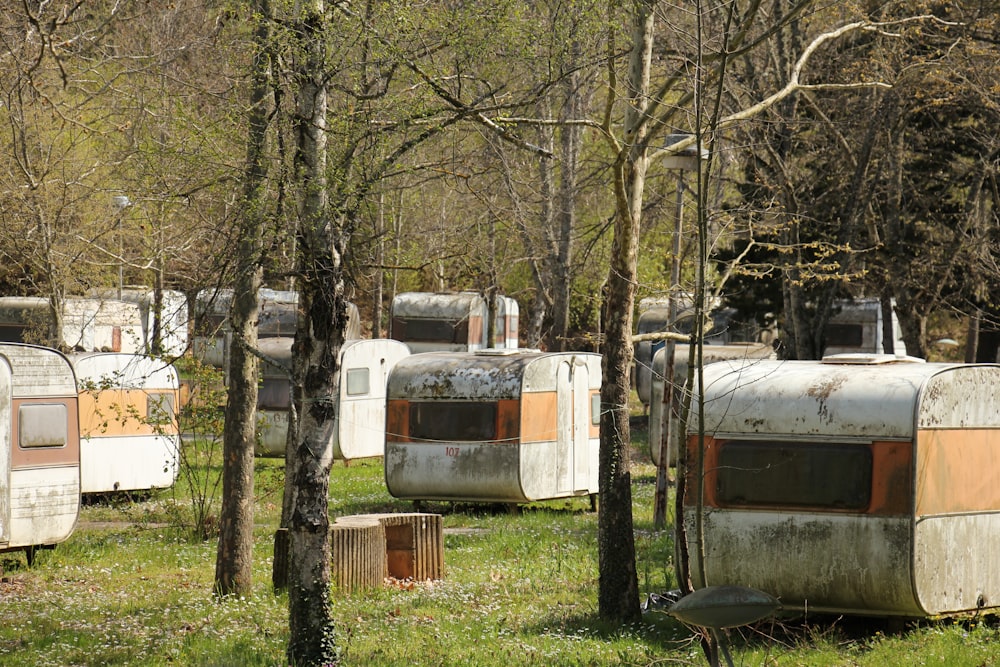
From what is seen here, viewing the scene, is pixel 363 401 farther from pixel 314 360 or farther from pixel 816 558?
pixel 314 360

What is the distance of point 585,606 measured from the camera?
37.7 feet

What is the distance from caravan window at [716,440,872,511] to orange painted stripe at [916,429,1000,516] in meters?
0.44

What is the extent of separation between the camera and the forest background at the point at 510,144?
8680 millimetres

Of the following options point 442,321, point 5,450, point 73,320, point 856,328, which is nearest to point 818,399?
point 5,450

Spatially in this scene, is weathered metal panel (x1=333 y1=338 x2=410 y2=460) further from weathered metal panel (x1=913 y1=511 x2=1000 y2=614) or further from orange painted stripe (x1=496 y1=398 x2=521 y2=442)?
weathered metal panel (x1=913 y1=511 x2=1000 y2=614)

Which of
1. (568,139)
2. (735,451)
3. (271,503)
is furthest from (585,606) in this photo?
(568,139)

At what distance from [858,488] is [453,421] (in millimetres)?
8645

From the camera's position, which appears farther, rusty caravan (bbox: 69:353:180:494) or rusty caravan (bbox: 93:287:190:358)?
rusty caravan (bbox: 69:353:180:494)

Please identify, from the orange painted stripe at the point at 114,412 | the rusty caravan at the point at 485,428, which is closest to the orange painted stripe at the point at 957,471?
the rusty caravan at the point at 485,428

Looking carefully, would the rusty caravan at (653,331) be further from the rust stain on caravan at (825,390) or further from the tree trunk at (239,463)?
the rust stain on caravan at (825,390)

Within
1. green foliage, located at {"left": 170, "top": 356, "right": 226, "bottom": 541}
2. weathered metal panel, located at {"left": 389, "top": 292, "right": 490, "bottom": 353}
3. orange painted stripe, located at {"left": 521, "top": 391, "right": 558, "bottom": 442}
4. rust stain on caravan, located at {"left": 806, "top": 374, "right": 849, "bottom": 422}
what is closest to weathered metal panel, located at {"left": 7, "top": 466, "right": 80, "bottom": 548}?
green foliage, located at {"left": 170, "top": 356, "right": 226, "bottom": 541}

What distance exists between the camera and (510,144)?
520 inches

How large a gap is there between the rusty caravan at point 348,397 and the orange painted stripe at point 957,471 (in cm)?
1371

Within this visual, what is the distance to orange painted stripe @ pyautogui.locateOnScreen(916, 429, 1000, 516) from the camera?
33.1 ft
